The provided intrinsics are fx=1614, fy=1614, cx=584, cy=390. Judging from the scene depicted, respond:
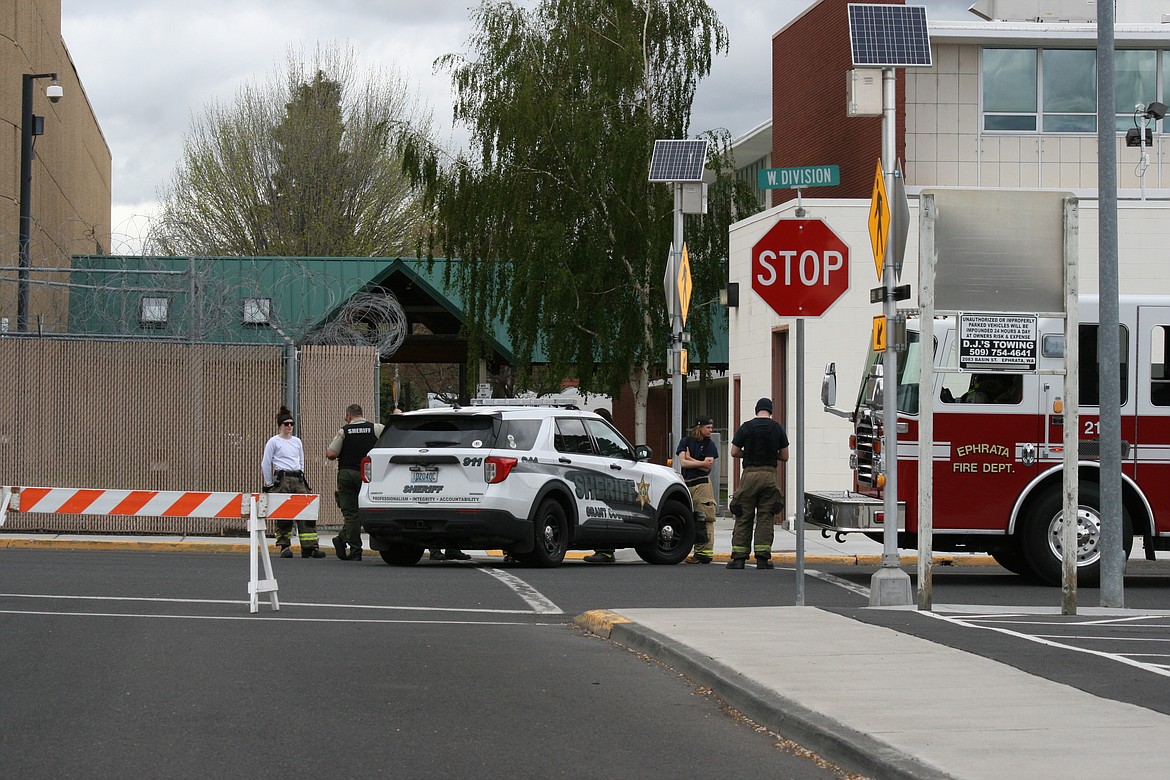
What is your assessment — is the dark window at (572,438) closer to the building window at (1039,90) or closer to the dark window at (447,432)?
the dark window at (447,432)

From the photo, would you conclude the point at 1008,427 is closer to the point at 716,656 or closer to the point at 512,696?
the point at 716,656

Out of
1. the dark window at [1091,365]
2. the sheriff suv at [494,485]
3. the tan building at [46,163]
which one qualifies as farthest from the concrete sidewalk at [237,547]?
the dark window at [1091,365]

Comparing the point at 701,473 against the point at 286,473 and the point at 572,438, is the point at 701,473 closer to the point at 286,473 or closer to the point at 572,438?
the point at 572,438

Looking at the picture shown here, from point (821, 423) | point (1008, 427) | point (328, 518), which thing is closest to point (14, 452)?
point (328, 518)

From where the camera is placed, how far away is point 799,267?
12.8 m

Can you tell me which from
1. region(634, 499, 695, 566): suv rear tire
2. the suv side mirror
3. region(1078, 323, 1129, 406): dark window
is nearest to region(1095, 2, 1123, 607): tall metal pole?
region(1078, 323, 1129, 406): dark window

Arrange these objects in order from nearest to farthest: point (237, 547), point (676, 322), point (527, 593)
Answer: point (527, 593), point (237, 547), point (676, 322)

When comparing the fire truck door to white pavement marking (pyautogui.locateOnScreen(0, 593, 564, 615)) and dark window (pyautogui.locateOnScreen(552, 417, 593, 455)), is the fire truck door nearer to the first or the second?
dark window (pyautogui.locateOnScreen(552, 417, 593, 455))

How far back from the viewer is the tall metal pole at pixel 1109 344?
1346 cm

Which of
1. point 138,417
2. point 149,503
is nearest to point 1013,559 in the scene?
point 149,503

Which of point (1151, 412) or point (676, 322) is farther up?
point (676, 322)

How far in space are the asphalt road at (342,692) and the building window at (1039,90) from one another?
1690cm

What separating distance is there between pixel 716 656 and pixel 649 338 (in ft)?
86.2

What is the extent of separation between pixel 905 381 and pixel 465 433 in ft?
15.8
